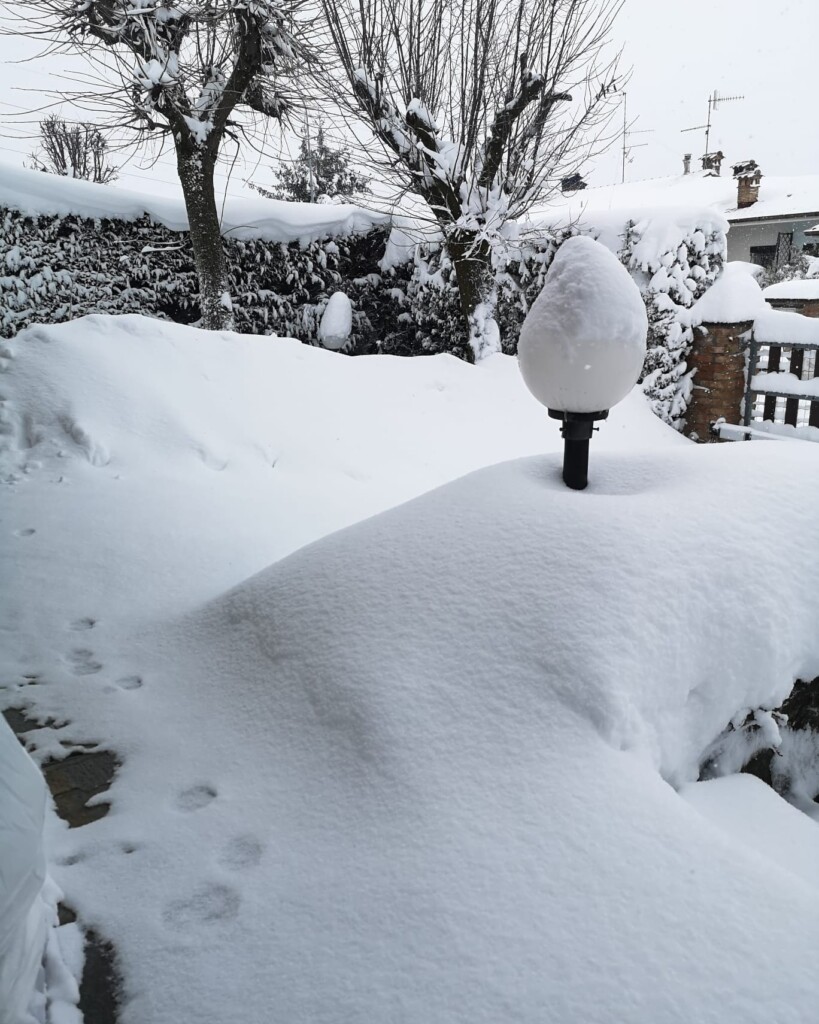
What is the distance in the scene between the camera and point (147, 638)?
88.0 inches

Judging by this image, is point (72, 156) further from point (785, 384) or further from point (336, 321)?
point (785, 384)

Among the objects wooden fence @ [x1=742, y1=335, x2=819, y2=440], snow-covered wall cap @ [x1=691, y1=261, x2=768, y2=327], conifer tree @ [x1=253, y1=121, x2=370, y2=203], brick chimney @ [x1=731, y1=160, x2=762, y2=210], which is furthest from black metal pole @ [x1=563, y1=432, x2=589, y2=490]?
brick chimney @ [x1=731, y1=160, x2=762, y2=210]

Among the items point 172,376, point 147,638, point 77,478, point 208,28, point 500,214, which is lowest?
point 147,638

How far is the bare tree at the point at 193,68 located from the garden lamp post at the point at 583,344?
4937mm

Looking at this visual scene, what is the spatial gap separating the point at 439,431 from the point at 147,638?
12.4ft

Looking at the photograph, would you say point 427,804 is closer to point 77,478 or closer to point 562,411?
point 562,411

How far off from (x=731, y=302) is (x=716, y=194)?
53.2 ft

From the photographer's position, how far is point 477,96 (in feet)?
21.5

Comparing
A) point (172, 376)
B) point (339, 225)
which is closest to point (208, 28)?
point (339, 225)

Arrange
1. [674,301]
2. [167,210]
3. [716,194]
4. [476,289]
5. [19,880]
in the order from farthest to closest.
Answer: [716,194]
[476,289]
[167,210]
[674,301]
[19,880]

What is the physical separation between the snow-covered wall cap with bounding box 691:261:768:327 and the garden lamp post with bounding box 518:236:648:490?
386 cm

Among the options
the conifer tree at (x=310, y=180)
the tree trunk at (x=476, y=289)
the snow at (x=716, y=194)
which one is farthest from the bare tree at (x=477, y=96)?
the snow at (x=716, y=194)

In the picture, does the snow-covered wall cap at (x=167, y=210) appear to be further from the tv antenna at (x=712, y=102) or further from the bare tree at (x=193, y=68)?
the tv antenna at (x=712, y=102)

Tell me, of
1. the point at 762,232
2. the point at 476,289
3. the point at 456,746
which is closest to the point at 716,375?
the point at 476,289
